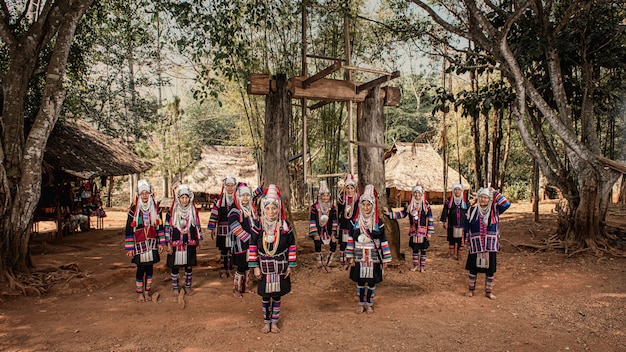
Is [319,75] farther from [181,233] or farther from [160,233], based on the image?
[160,233]

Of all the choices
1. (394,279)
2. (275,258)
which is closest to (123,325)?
(275,258)

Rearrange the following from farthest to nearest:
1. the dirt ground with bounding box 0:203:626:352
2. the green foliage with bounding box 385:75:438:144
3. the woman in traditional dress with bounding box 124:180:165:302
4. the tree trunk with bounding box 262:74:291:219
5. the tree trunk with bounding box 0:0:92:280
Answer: the green foliage with bounding box 385:75:438:144 → the tree trunk with bounding box 262:74:291:219 → the tree trunk with bounding box 0:0:92:280 → the woman in traditional dress with bounding box 124:180:165:302 → the dirt ground with bounding box 0:203:626:352

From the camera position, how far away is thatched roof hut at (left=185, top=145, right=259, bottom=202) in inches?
745

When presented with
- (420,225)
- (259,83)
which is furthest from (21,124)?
(420,225)

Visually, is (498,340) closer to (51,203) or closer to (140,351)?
(140,351)

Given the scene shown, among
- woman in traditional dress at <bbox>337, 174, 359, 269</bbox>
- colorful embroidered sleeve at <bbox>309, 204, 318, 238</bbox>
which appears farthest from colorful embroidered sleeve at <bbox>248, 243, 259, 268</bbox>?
colorful embroidered sleeve at <bbox>309, 204, 318, 238</bbox>

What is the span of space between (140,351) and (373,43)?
33.6 feet

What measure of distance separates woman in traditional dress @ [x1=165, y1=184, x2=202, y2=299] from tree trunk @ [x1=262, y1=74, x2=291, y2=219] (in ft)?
5.52

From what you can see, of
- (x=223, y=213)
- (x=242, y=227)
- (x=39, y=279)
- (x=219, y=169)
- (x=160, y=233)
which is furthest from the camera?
(x=219, y=169)

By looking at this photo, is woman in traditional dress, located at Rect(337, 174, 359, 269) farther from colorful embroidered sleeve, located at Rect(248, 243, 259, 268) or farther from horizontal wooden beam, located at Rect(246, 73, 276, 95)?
colorful embroidered sleeve, located at Rect(248, 243, 259, 268)

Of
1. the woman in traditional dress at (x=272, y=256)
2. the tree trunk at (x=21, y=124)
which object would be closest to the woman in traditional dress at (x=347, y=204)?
the woman in traditional dress at (x=272, y=256)

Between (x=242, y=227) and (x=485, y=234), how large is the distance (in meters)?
3.01

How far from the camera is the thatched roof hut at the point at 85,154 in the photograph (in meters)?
9.44

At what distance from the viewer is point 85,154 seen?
33.3 feet
